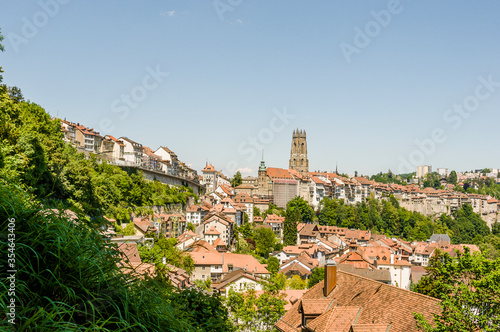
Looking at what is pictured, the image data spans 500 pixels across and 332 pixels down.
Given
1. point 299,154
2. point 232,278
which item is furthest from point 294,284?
point 299,154

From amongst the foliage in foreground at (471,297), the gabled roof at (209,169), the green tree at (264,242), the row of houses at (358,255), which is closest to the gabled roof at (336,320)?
the foliage in foreground at (471,297)

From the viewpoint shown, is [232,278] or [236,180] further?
[236,180]

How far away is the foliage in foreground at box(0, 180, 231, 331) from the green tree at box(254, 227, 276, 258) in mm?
65764

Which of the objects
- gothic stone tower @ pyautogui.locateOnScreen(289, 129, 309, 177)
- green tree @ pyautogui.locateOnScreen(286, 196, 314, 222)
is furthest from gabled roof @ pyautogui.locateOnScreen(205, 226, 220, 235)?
gothic stone tower @ pyautogui.locateOnScreen(289, 129, 309, 177)

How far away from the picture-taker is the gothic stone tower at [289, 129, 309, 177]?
126588 mm

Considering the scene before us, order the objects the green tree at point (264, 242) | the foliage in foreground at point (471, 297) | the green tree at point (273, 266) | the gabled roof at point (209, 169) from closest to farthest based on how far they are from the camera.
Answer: the foliage in foreground at point (471, 297) < the green tree at point (273, 266) < the green tree at point (264, 242) < the gabled roof at point (209, 169)

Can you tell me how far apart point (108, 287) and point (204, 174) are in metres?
109

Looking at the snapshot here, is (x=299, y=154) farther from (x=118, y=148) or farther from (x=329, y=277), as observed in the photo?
(x=329, y=277)

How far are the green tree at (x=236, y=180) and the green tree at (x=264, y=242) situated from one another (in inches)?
1903

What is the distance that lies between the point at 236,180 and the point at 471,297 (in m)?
112

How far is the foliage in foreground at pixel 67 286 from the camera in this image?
108 inches

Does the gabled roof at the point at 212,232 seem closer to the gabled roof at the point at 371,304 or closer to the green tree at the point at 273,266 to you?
the green tree at the point at 273,266

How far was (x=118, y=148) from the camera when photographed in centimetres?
6806

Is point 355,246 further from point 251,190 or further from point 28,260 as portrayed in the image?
point 28,260
